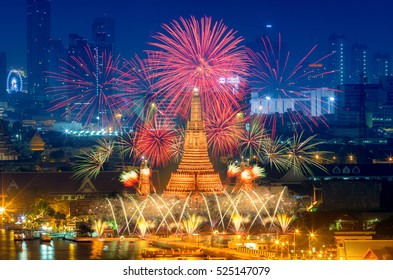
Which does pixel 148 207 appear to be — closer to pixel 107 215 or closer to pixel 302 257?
pixel 107 215

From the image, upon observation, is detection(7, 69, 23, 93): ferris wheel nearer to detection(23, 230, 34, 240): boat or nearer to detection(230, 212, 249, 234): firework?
detection(23, 230, 34, 240): boat

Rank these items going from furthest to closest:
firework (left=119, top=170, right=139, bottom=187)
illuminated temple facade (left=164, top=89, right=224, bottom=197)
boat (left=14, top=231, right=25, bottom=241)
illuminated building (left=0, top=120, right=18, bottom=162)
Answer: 1. illuminated building (left=0, top=120, right=18, bottom=162)
2. firework (left=119, top=170, right=139, bottom=187)
3. illuminated temple facade (left=164, top=89, right=224, bottom=197)
4. boat (left=14, top=231, right=25, bottom=241)

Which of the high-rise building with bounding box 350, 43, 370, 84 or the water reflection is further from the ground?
the high-rise building with bounding box 350, 43, 370, 84

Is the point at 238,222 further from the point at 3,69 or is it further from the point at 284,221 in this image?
the point at 3,69

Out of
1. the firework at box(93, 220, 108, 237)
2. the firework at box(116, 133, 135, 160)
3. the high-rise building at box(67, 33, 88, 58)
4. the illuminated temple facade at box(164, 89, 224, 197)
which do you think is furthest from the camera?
the high-rise building at box(67, 33, 88, 58)

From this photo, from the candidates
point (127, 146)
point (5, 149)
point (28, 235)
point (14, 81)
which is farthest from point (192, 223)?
point (14, 81)

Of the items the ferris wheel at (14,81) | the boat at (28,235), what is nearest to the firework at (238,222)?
the boat at (28,235)

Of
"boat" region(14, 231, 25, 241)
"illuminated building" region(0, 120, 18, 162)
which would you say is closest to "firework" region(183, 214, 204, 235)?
"boat" region(14, 231, 25, 241)

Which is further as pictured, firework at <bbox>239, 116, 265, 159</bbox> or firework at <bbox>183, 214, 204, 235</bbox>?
firework at <bbox>239, 116, 265, 159</bbox>
